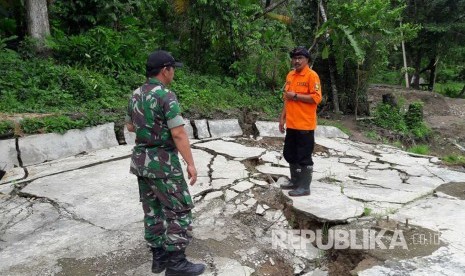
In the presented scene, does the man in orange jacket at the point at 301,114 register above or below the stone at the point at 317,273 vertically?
above

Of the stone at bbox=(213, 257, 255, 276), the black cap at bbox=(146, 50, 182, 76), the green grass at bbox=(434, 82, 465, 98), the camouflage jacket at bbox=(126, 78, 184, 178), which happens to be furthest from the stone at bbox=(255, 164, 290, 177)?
the green grass at bbox=(434, 82, 465, 98)

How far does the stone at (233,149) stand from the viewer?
6.41 metres

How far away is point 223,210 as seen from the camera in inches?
171

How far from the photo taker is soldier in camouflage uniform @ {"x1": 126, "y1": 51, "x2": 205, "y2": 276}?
294cm

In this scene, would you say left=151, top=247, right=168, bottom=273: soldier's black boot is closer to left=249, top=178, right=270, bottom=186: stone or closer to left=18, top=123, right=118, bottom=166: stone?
left=249, top=178, right=270, bottom=186: stone

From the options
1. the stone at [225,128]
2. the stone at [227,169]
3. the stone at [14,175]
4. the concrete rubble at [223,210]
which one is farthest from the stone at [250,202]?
the stone at [225,128]

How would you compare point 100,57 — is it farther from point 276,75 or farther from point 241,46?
point 276,75

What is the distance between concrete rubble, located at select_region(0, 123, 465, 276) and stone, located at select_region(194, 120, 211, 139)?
3.01 ft

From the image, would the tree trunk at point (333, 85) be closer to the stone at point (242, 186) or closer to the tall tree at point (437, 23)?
the stone at point (242, 186)

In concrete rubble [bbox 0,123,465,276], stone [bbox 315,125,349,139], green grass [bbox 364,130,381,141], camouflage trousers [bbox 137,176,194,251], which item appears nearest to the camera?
camouflage trousers [bbox 137,176,194,251]

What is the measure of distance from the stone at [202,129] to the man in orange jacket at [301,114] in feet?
9.94

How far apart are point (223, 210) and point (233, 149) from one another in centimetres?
246

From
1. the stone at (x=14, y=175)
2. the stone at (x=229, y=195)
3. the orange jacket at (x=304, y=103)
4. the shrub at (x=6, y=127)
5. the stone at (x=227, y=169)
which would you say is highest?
the orange jacket at (x=304, y=103)

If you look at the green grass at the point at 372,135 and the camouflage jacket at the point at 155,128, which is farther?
the green grass at the point at 372,135
